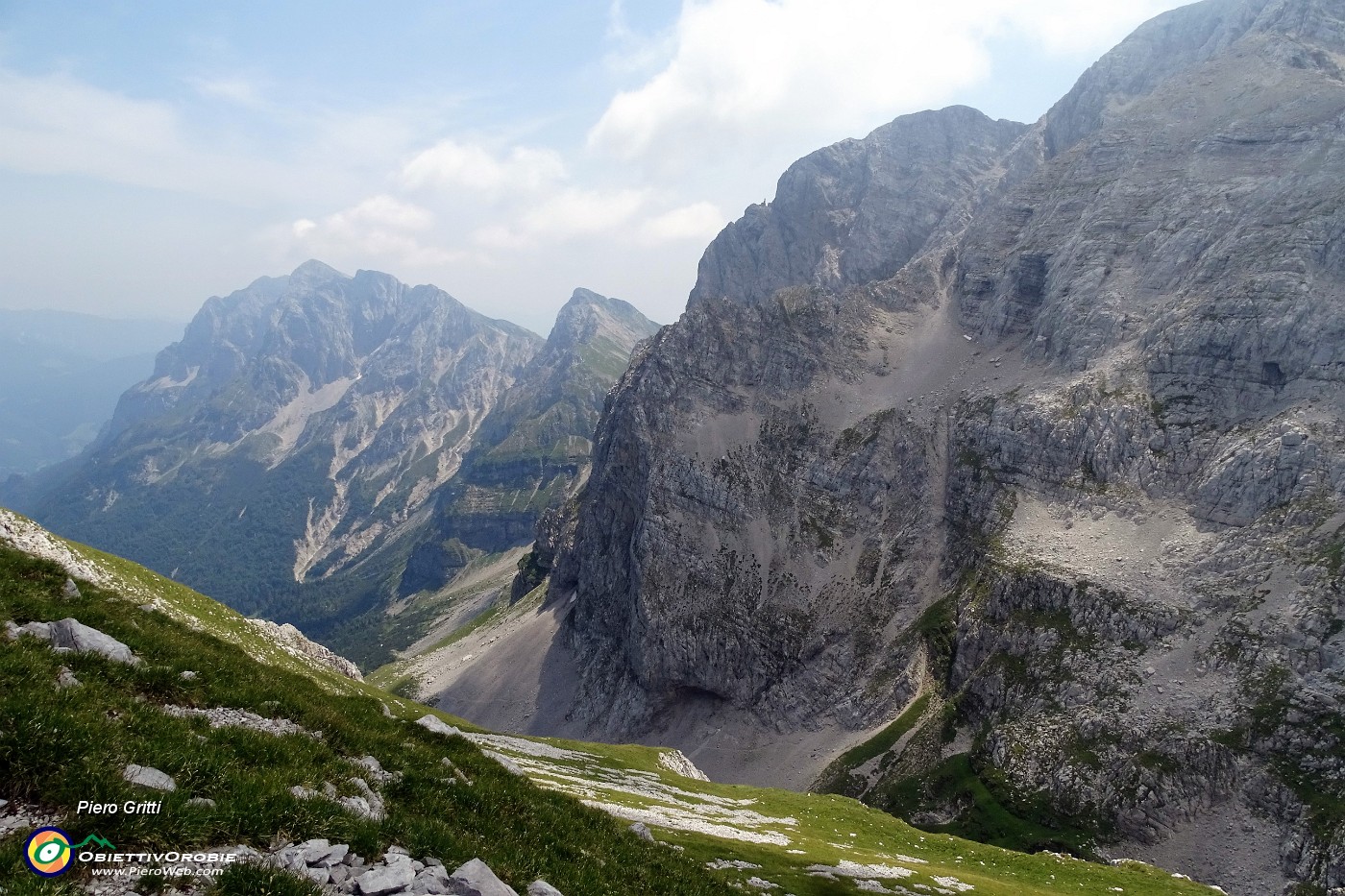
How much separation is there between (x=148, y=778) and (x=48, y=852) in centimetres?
198


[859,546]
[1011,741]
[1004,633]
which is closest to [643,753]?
[1011,741]

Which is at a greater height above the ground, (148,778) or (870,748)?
(148,778)

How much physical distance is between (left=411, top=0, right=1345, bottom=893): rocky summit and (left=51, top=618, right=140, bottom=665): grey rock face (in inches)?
4298

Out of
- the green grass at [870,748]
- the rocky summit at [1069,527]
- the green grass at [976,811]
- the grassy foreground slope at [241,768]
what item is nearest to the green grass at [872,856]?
the grassy foreground slope at [241,768]

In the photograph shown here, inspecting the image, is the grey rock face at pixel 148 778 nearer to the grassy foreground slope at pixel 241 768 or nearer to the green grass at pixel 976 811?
the grassy foreground slope at pixel 241 768

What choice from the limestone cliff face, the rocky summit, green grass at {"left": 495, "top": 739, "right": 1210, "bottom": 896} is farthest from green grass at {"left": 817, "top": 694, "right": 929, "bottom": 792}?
green grass at {"left": 495, "top": 739, "right": 1210, "bottom": 896}

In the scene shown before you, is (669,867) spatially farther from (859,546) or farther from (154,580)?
(859,546)

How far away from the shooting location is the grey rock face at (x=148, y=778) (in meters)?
9.82

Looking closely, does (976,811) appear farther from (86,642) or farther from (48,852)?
(48,852)

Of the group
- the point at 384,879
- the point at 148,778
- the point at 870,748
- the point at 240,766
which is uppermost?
the point at 148,778

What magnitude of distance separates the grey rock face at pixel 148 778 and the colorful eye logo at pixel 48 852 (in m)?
1.52

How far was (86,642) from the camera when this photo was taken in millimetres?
15375

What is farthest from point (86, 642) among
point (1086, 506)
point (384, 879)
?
point (1086, 506)

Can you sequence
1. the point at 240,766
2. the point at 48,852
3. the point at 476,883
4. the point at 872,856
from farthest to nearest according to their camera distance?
1. the point at 872,856
2. the point at 240,766
3. the point at 476,883
4. the point at 48,852
